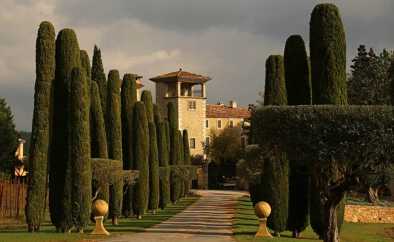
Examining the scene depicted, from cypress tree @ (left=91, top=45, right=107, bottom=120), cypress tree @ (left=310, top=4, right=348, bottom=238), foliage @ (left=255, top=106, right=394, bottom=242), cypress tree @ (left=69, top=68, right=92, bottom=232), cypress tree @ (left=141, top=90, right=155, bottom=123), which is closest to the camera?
foliage @ (left=255, top=106, right=394, bottom=242)

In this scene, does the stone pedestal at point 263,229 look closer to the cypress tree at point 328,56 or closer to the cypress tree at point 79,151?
the cypress tree at point 328,56

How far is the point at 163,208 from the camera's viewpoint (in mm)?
44750

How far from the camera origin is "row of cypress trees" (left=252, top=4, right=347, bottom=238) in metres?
22.7

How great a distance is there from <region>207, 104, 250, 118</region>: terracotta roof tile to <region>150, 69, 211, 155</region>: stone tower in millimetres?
16571

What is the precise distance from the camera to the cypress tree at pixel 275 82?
2606 cm

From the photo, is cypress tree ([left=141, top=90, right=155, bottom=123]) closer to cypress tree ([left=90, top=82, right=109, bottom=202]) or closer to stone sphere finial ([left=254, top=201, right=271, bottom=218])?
cypress tree ([left=90, top=82, right=109, bottom=202])

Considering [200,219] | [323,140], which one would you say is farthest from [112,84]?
[323,140]

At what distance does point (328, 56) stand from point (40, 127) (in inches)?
467

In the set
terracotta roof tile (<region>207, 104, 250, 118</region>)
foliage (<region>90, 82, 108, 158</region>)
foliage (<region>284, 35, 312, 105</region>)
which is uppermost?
terracotta roof tile (<region>207, 104, 250, 118</region>)

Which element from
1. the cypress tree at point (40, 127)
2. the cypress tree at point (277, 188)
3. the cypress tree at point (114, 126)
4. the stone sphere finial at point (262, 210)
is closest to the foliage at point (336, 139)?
the stone sphere finial at point (262, 210)

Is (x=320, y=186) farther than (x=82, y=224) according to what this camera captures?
No

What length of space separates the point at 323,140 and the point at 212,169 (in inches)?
2719

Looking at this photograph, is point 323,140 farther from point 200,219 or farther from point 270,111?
point 200,219

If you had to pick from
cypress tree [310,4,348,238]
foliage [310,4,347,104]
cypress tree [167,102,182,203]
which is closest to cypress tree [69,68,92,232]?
cypress tree [310,4,348,238]
